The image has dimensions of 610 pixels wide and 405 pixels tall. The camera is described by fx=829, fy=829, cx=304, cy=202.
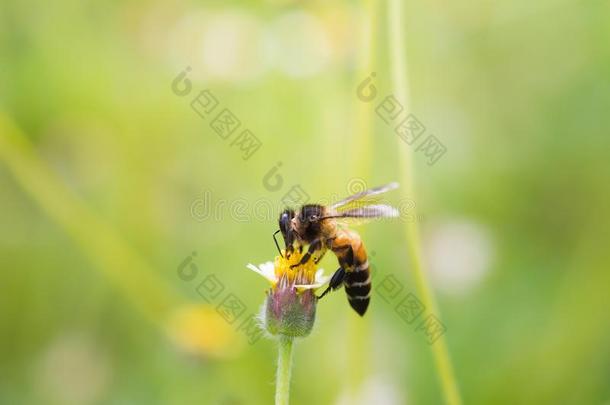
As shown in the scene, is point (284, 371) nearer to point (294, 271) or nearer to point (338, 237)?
point (294, 271)

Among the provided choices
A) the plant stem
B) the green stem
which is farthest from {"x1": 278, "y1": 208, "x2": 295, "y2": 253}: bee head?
the plant stem

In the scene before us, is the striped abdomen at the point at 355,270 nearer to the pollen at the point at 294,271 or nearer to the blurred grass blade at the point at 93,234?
the pollen at the point at 294,271

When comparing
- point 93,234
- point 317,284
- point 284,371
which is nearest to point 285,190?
point 93,234

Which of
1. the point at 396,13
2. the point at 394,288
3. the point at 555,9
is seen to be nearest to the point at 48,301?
the point at 394,288

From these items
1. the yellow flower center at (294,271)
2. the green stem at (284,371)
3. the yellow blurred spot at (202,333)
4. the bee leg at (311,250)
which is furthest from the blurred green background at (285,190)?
the green stem at (284,371)

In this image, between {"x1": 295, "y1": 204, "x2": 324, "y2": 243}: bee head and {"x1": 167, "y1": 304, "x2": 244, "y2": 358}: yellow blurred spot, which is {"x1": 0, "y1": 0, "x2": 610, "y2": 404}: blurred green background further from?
{"x1": 295, "y1": 204, "x2": 324, "y2": 243}: bee head

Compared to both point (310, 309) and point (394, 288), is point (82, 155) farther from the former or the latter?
point (310, 309)
